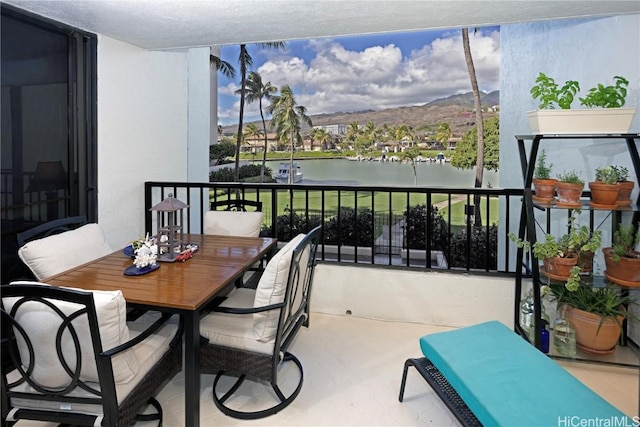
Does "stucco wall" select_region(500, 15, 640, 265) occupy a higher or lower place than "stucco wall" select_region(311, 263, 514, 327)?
higher

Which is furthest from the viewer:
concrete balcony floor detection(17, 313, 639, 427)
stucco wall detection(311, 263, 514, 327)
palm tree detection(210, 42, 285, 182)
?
palm tree detection(210, 42, 285, 182)

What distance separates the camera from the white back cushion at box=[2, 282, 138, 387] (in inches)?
59.8

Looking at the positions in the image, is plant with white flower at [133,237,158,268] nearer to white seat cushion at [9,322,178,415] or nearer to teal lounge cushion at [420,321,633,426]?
white seat cushion at [9,322,178,415]

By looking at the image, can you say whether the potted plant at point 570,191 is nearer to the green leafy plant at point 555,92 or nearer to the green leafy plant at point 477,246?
the green leafy plant at point 555,92

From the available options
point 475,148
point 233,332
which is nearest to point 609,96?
point 233,332

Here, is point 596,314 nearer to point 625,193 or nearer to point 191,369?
point 625,193

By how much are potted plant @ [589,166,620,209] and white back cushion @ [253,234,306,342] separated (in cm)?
210

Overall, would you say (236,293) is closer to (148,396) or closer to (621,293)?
(148,396)

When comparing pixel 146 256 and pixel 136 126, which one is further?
pixel 136 126

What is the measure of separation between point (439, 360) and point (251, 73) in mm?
5328

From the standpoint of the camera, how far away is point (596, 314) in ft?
8.89

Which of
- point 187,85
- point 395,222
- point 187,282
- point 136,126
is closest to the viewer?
point 187,282

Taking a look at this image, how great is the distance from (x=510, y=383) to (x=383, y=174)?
4305 millimetres

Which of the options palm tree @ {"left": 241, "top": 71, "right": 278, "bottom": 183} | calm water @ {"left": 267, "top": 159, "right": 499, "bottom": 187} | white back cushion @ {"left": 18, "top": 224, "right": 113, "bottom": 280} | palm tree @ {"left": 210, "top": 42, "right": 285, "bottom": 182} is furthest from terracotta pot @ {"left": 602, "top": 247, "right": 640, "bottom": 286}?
palm tree @ {"left": 210, "top": 42, "right": 285, "bottom": 182}
